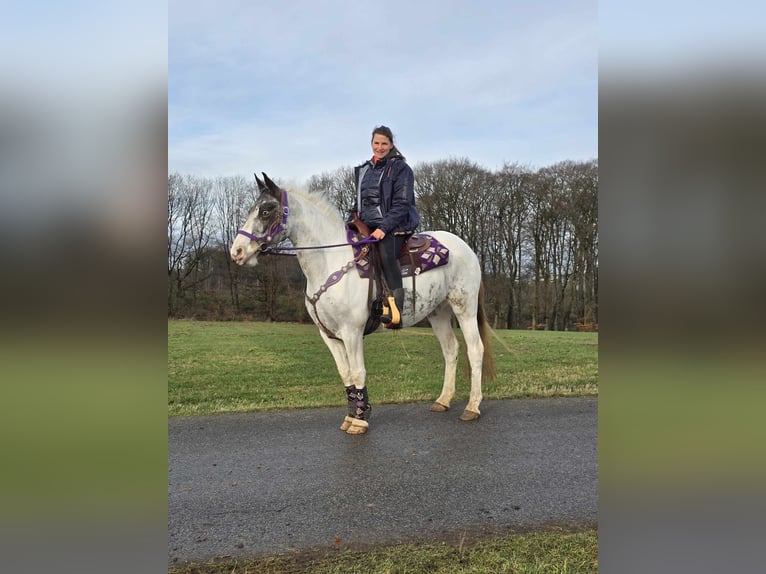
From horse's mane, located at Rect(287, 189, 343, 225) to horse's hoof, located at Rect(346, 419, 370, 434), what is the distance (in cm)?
223

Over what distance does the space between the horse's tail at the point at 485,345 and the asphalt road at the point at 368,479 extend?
0.66 metres

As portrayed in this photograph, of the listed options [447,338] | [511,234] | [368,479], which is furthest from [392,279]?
[511,234]

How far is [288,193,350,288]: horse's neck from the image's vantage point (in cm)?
533

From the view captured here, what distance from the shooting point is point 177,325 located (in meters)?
16.6

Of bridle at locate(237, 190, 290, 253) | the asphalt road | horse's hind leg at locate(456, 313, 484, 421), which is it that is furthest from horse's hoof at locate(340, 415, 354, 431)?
bridle at locate(237, 190, 290, 253)

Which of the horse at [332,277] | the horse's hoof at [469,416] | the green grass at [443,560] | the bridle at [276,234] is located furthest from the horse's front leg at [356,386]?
the green grass at [443,560]

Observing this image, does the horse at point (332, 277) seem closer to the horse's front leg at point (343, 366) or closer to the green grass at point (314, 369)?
the horse's front leg at point (343, 366)

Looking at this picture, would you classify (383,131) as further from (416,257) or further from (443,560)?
(443,560)

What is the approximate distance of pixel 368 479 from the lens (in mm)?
3928

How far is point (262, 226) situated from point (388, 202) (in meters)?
1.40

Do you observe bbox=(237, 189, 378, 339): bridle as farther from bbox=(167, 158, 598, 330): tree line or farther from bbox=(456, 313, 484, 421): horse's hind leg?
bbox=(167, 158, 598, 330): tree line

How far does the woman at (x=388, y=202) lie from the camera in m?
5.31
